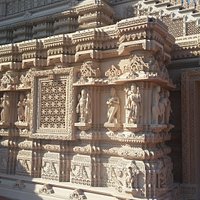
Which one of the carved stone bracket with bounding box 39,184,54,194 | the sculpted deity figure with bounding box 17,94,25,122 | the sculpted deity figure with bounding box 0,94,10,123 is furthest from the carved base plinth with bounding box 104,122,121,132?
the sculpted deity figure with bounding box 0,94,10,123

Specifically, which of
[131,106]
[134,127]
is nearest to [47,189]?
[134,127]

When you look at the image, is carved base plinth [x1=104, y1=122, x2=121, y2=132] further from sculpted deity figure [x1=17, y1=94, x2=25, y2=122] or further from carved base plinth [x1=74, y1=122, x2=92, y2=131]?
sculpted deity figure [x1=17, y1=94, x2=25, y2=122]

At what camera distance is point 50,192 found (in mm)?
7129

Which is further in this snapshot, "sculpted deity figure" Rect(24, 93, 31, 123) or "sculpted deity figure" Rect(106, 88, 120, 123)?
"sculpted deity figure" Rect(24, 93, 31, 123)

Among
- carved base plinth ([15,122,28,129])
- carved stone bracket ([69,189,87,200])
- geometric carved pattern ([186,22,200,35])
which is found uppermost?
geometric carved pattern ([186,22,200,35])

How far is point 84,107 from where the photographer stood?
6.91 metres

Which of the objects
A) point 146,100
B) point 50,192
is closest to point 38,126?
point 50,192

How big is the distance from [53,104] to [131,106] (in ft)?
7.47

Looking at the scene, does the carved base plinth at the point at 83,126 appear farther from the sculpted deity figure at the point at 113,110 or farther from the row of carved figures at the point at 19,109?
the row of carved figures at the point at 19,109

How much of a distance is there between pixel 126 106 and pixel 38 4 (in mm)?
6990

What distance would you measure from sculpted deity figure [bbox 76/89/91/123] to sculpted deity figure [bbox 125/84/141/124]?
1.10 m

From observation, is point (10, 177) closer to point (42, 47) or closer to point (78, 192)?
point (78, 192)

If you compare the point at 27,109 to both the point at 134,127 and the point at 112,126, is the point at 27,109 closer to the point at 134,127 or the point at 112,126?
the point at 112,126

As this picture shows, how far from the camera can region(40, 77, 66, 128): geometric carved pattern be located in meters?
7.33
